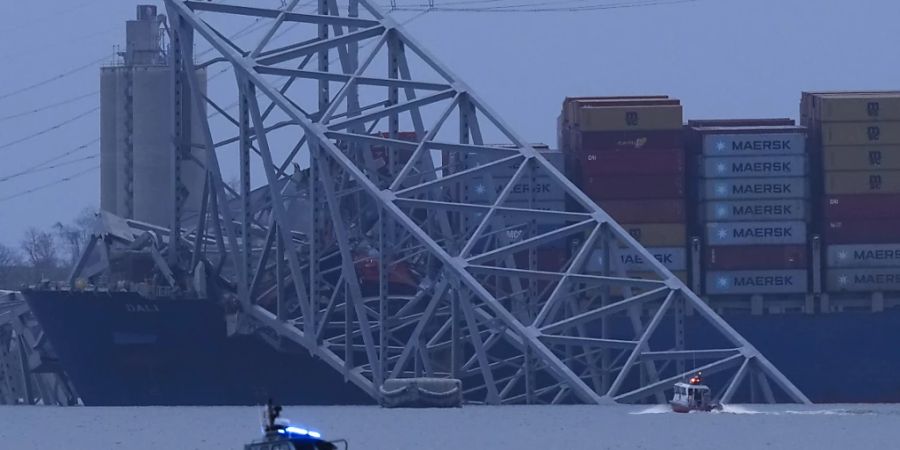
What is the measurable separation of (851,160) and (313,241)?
20.4 meters

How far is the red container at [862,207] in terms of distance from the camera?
7944 centimetres

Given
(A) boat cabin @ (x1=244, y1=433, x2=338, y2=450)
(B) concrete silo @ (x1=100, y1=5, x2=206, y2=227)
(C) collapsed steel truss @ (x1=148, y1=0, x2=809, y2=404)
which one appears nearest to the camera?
(A) boat cabin @ (x1=244, y1=433, x2=338, y2=450)

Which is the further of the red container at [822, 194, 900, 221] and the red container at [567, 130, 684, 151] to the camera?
the red container at [822, 194, 900, 221]

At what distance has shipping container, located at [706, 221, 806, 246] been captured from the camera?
79688 mm

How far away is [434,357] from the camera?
242 feet

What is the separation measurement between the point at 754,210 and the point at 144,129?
29314mm

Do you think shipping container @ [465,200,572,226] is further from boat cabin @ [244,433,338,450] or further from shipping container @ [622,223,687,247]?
boat cabin @ [244,433,338,450]

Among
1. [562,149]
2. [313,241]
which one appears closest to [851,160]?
[562,149]

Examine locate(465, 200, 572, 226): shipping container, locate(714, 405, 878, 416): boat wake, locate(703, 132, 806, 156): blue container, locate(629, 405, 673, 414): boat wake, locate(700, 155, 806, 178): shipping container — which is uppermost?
locate(703, 132, 806, 156): blue container

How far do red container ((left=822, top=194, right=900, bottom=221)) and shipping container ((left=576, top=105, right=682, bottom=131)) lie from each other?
555cm

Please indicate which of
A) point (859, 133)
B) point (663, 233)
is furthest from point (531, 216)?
point (859, 133)

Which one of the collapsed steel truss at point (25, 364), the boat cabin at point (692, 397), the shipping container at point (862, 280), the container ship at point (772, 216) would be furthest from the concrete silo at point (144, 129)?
the boat cabin at point (692, 397)

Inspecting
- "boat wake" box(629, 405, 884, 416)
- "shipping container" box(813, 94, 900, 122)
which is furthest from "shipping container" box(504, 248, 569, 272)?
"shipping container" box(813, 94, 900, 122)

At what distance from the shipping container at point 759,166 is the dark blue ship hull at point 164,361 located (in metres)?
13.9
